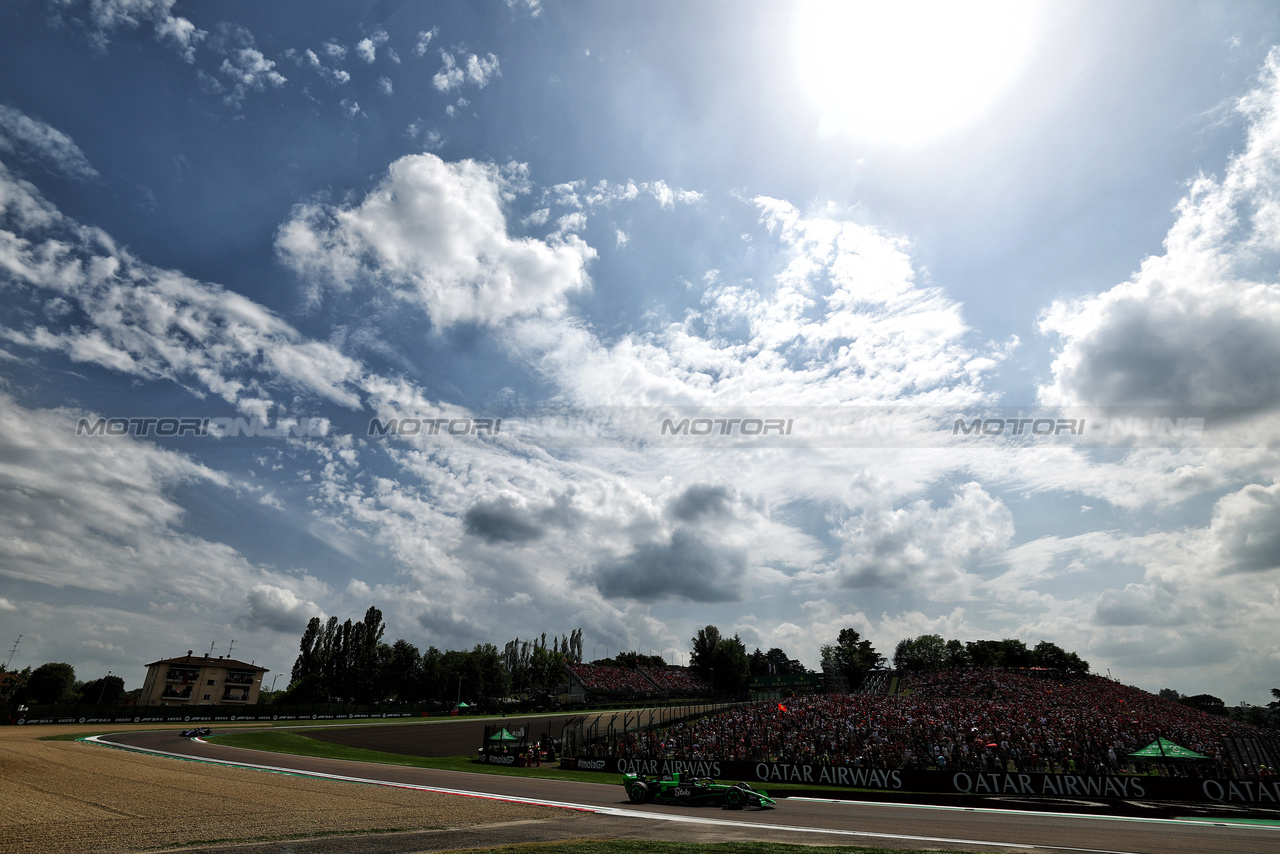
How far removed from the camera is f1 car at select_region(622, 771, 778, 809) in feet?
69.7

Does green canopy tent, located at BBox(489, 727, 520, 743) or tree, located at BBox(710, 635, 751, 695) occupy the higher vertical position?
tree, located at BBox(710, 635, 751, 695)

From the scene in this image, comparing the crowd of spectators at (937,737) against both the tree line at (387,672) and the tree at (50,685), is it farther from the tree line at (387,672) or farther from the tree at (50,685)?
the tree at (50,685)

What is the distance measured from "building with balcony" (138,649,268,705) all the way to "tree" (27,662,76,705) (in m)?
16.5

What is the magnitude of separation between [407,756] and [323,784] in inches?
672

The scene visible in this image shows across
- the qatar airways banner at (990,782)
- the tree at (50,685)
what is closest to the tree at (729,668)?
the qatar airways banner at (990,782)

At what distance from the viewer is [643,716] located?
209 ft

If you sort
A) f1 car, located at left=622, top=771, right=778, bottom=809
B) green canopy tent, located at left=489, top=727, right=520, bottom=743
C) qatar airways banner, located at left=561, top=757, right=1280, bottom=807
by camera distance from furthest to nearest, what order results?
green canopy tent, located at left=489, top=727, right=520, bottom=743
qatar airways banner, located at left=561, top=757, right=1280, bottom=807
f1 car, located at left=622, top=771, right=778, bottom=809

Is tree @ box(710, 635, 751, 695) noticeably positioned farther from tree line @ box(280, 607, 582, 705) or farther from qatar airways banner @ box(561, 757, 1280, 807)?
qatar airways banner @ box(561, 757, 1280, 807)

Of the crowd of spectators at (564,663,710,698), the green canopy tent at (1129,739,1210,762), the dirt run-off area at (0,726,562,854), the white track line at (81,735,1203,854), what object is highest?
the crowd of spectators at (564,663,710,698)

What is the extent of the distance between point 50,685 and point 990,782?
152967mm

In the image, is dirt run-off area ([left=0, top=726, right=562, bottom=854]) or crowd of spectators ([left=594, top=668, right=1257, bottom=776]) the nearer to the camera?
dirt run-off area ([left=0, top=726, right=562, bottom=854])

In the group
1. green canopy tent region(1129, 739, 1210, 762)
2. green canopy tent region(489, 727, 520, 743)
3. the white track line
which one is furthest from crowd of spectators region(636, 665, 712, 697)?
green canopy tent region(1129, 739, 1210, 762)

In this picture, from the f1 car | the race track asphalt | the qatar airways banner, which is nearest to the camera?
the race track asphalt

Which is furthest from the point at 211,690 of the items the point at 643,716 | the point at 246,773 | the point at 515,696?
the point at 246,773
